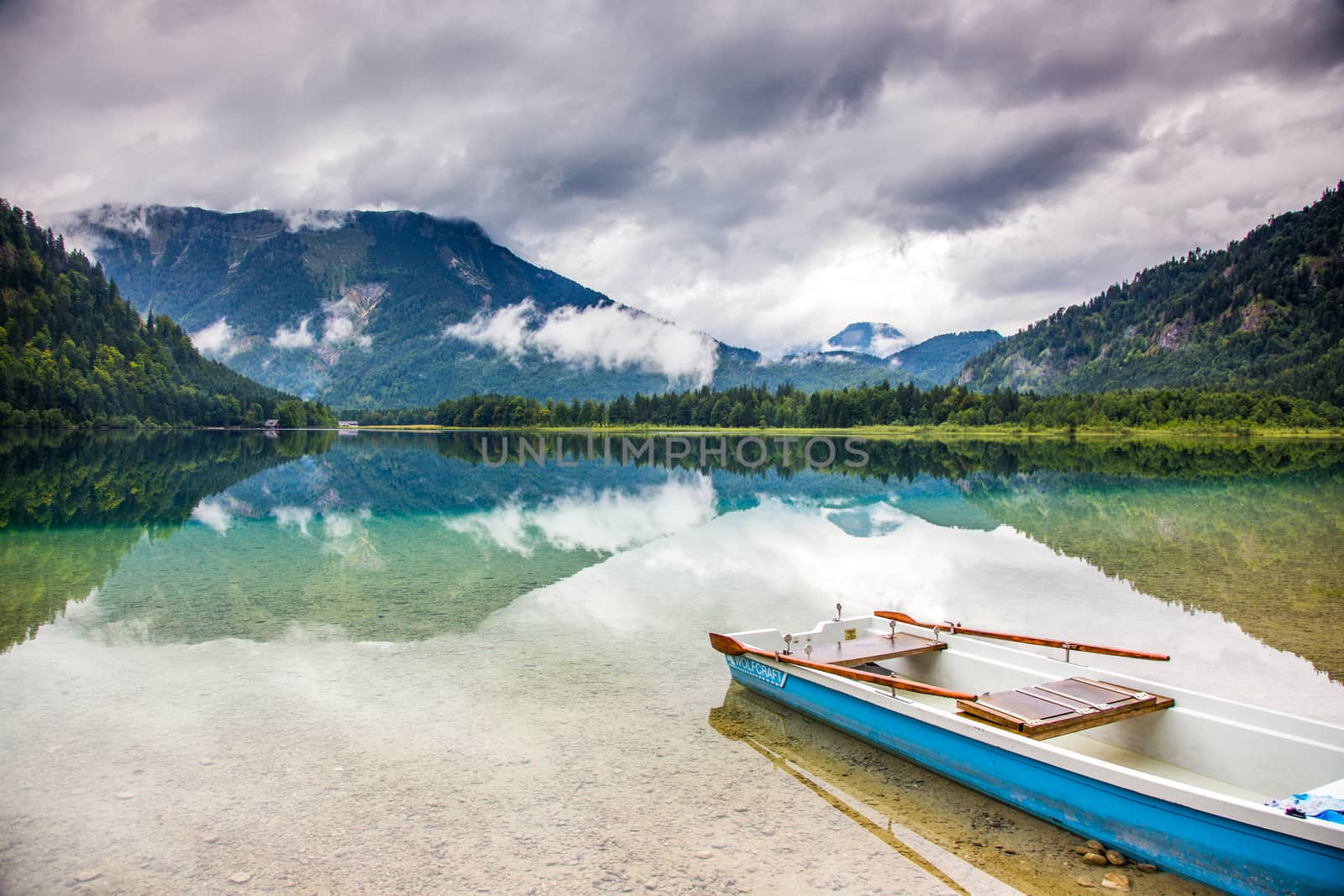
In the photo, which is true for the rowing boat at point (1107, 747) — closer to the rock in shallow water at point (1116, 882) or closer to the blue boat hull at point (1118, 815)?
the blue boat hull at point (1118, 815)

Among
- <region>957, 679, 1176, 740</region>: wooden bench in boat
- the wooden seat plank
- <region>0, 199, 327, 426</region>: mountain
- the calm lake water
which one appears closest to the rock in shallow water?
the calm lake water

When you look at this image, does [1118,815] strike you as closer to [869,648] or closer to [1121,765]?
[1121,765]

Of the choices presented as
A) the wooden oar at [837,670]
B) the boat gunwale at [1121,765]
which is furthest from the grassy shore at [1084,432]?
the boat gunwale at [1121,765]

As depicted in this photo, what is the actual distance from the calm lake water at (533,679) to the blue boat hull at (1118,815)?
348mm

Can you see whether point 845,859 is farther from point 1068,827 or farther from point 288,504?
point 288,504

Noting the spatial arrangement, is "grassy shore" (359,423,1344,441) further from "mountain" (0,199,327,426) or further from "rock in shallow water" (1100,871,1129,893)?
"rock in shallow water" (1100,871,1129,893)

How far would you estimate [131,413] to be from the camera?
172375 millimetres

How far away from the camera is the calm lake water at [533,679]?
9.10m

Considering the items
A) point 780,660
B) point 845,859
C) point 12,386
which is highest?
point 12,386

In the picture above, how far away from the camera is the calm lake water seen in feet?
29.9

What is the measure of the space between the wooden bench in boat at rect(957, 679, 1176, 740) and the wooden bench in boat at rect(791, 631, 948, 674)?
240cm

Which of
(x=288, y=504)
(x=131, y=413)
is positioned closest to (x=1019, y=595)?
→ (x=288, y=504)

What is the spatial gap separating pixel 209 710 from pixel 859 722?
10538 millimetres

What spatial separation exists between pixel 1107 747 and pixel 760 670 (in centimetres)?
516
